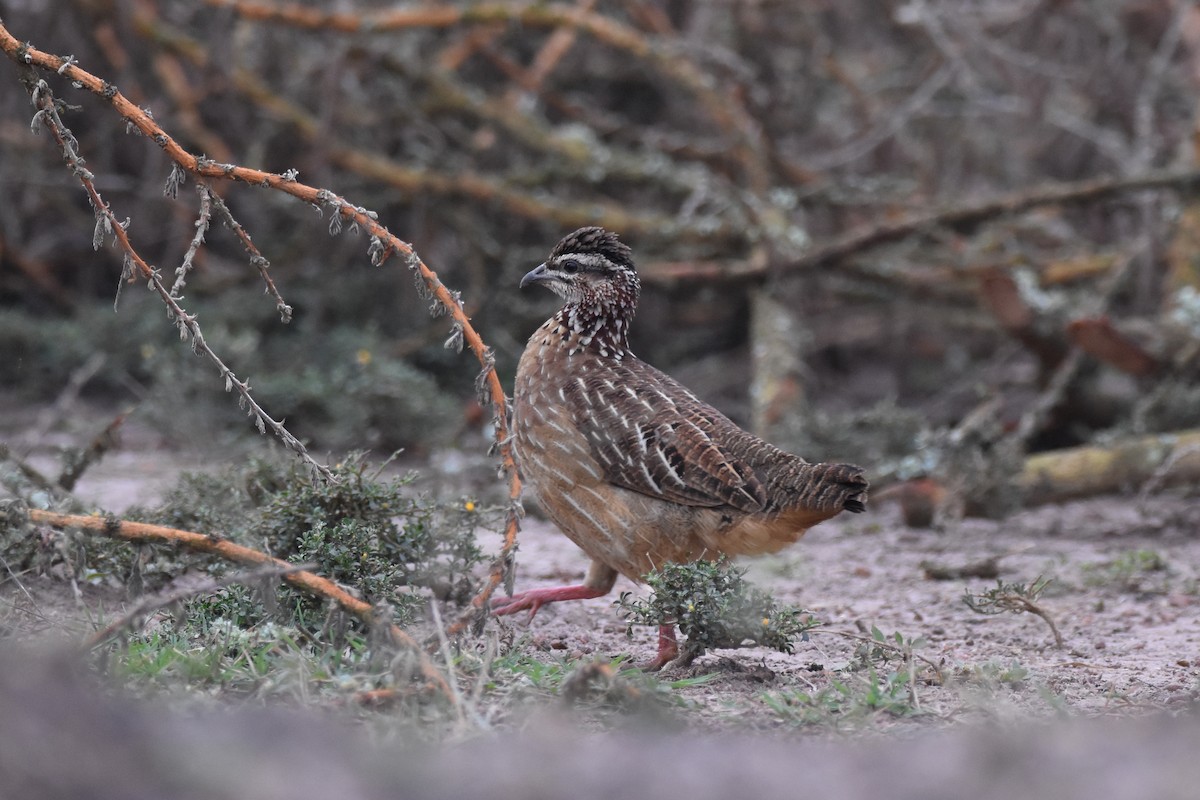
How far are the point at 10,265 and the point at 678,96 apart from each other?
5.43 m

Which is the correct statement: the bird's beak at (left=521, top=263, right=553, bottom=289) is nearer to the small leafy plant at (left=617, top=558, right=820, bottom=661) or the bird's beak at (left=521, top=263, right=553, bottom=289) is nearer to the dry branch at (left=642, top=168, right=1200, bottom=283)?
the small leafy plant at (left=617, top=558, right=820, bottom=661)

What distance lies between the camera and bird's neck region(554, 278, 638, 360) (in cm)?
560

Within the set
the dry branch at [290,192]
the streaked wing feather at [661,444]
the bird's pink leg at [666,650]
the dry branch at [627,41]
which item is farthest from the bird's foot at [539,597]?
the dry branch at [627,41]

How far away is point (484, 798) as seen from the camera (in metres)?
2.27

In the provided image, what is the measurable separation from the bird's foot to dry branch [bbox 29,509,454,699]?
123 cm

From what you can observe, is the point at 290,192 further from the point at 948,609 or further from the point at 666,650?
the point at 948,609

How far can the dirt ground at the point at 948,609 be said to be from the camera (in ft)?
13.3

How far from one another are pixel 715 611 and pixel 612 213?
5.63m

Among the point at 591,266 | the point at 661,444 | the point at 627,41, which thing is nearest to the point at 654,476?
the point at 661,444

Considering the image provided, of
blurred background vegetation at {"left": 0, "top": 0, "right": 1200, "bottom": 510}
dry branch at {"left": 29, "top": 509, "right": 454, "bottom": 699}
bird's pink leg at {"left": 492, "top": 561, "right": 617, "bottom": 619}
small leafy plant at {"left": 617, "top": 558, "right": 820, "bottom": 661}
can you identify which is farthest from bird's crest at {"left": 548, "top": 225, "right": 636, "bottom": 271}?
blurred background vegetation at {"left": 0, "top": 0, "right": 1200, "bottom": 510}

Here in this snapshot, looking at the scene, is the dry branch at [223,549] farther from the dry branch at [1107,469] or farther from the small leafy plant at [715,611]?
the dry branch at [1107,469]

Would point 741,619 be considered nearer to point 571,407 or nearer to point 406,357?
point 571,407

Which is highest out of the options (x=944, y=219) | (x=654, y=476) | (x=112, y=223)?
(x=944, y=219)

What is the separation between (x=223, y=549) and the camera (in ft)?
13.3
